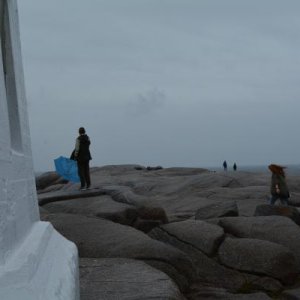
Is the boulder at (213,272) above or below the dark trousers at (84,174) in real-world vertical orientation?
below

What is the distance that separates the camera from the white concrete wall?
381 centimetres

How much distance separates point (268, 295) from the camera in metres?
9.42

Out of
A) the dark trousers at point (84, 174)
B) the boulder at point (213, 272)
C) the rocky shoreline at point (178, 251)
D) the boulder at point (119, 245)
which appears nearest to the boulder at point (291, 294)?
the rocky shoreline at point (178, 251)

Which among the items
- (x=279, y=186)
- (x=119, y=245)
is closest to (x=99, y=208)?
(x=119, y=245)

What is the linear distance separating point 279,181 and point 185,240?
542 cm

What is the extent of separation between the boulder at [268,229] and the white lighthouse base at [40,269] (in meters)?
5.54

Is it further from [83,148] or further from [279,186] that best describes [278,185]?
[83,148]

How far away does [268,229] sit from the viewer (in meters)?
11.3

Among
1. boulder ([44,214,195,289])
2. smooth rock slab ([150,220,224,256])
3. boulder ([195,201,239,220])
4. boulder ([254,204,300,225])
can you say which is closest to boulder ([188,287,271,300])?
boulder ([44,214,195,289])

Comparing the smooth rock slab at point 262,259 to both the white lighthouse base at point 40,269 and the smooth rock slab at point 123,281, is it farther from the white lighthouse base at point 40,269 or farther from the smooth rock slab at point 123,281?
the white lighthouse base at point 40,269

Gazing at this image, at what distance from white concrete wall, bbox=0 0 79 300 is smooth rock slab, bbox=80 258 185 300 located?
2.41 ft

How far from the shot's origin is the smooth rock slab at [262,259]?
9.88 meters

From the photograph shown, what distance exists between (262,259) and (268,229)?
1.48m

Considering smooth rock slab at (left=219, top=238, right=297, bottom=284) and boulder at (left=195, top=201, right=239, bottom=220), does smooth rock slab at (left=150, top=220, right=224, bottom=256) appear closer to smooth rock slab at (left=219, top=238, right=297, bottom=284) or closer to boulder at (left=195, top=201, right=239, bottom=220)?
smooth rock slab at (left=219, top=238, right=297, bottom=284)
